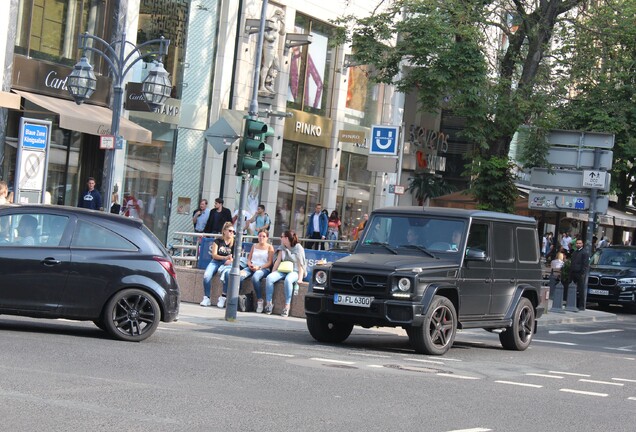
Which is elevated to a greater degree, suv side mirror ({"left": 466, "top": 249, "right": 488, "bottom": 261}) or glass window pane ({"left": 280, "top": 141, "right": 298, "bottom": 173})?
glass window pane ({"left": 280, "top": 141, "right": 298, "bottom": 173})

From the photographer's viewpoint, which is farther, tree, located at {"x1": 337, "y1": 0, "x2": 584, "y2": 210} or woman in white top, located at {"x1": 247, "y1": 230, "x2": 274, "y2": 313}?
tree, located at {"x1": 337, "y1": 0, "x2": 584, "y2": 210}

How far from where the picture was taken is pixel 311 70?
40.9m

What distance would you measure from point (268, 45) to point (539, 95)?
35.0 ft

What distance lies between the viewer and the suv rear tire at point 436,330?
625 inches

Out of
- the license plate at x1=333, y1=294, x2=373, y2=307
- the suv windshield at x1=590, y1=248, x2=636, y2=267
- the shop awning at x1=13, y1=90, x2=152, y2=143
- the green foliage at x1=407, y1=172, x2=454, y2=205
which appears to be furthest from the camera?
the green foliage at x1=407, y1=172, x2=454, y2=205

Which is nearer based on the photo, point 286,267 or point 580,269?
point 286,267

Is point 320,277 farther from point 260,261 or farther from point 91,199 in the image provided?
point 91,199

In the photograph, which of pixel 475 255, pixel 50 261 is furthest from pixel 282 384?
pixel 475 255

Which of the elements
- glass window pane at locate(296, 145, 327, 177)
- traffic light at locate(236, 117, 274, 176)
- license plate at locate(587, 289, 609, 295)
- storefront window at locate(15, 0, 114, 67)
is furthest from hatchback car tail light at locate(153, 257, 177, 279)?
glass window pane at locate(296, 145, 327, 177)

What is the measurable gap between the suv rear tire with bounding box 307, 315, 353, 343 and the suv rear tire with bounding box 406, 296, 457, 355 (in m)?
1.36

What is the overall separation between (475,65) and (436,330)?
47.6 ft

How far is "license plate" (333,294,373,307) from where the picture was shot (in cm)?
1598

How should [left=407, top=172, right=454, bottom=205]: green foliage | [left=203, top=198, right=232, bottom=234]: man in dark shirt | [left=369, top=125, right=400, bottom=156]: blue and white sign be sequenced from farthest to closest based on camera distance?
1. [left=407, top=172, right=454, bottom=205]: green foliage
2. [left=203, top=198, right=232, bottom=234]: man in dark shirt
3. [left=369, top=125, right=400, bottom=156]: blue and white sign

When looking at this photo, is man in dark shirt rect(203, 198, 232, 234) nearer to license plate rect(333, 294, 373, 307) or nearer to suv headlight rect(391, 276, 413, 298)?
license plate rect(333, 294, 373, 307)
